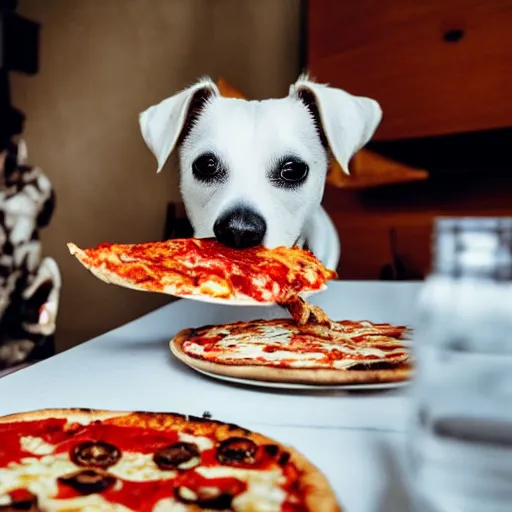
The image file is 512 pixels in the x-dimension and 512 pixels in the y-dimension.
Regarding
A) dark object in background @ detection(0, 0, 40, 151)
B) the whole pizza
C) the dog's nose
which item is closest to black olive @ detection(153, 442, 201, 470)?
the whole pizza

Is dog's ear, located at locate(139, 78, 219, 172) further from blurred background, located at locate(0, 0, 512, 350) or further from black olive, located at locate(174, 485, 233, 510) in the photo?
black olive, located at locate(174, 485, 233, 510)

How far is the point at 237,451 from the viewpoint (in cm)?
52

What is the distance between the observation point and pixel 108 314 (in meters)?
1.15

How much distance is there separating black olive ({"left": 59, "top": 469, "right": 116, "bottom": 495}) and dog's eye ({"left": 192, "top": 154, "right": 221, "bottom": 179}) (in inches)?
24.6

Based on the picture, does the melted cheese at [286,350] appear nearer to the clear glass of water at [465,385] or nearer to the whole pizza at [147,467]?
the whole pizza at [147,467]

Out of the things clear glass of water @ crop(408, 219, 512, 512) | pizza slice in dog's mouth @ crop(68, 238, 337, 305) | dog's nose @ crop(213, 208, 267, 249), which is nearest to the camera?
clear glass of water @ crop(408, 219, 512, 512)

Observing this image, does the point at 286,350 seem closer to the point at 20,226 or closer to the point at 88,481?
the point at 88,481

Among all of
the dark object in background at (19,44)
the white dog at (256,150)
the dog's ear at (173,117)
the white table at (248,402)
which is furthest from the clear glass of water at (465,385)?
the dark object in background at (19,44)

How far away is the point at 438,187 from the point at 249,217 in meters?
0.74

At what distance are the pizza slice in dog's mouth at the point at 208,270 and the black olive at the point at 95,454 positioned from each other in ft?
1.07

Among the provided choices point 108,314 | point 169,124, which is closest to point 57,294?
point 108,314

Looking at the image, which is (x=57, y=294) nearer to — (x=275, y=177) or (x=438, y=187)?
(x=275, y=177)

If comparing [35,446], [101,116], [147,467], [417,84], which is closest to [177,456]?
[147,467]

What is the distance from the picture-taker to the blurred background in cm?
116
